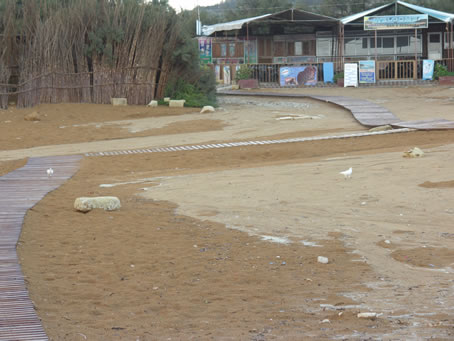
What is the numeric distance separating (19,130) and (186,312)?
50.8 ft

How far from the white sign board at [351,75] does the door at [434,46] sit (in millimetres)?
7170

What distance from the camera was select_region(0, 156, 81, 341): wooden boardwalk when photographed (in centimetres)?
446

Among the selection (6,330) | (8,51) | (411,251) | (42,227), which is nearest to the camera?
(6,330)

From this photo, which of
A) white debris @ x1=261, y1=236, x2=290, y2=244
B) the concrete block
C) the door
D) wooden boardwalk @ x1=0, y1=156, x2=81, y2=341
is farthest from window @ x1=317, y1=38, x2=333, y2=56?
white debris @ x1=261, y1=236, x2=290, y2=244

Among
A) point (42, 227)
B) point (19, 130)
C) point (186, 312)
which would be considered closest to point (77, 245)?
point (42, 227)

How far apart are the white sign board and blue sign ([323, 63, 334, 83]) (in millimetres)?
1844

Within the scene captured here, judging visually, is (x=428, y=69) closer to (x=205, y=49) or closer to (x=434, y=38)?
(x=434, y=38)

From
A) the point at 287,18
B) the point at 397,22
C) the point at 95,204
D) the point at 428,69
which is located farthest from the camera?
the point at 287,18

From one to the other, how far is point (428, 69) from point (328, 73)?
475 centimetres

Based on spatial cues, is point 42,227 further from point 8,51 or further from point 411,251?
point 8,51

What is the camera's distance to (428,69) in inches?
1308

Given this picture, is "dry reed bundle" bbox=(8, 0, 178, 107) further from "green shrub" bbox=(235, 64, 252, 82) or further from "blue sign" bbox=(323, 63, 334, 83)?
"blue sign" bbox=(323, 63, 334, 83)

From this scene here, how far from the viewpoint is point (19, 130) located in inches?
Answer: 768

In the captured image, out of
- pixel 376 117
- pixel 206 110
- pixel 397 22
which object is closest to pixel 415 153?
pixel 376 117
